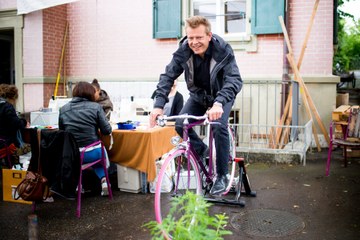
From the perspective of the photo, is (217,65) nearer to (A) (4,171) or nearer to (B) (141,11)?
(A) (4,171)

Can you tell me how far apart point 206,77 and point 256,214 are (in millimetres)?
1600

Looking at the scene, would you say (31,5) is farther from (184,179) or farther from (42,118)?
(184,179)

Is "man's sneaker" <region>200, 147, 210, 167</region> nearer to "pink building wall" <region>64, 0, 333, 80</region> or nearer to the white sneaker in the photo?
the white sneaker

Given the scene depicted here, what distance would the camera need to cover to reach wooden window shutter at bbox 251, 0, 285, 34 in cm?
806

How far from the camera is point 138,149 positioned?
5207mm

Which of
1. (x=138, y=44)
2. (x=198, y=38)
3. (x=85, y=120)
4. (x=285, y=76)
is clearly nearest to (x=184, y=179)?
(x=198, y=38)

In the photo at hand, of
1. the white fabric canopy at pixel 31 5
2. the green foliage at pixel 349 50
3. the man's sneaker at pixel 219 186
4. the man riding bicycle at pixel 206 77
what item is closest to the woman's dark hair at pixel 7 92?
the man riding bicycle at pixel 206 77

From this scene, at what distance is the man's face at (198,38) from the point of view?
3.72m

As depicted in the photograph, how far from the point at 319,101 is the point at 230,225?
480cm

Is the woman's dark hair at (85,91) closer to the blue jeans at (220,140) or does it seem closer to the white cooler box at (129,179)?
the white cooler box at (129,179)

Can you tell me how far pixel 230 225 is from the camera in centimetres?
417

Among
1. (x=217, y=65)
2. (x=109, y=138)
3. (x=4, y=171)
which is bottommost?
(x=4, y=171)

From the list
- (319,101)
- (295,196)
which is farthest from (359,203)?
(319,101)

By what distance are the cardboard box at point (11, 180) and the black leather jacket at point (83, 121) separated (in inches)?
27.8
